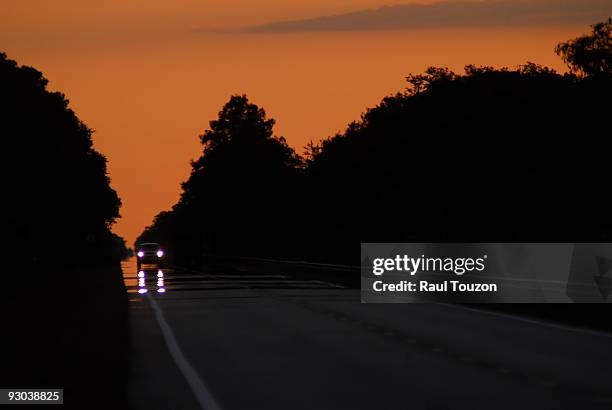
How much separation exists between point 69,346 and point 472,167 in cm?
5587

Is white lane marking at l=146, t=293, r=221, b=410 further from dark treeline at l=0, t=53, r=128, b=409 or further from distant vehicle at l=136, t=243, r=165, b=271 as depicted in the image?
distant vehicle at l=136, t=243, r=165, b=271

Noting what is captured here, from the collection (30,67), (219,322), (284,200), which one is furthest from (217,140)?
(219,322)

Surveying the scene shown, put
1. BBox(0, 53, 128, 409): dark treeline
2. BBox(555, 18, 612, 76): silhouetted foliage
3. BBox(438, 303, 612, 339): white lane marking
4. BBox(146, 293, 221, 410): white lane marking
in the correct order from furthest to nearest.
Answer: BBox(555, 18, 612, 76): silhouetted foliage
BBox(438, 303, 612, 339): white lane marking
BBox(0, 53, 128, 409): dark treeline
BBox(146, 293, 221, 410): white lane marking

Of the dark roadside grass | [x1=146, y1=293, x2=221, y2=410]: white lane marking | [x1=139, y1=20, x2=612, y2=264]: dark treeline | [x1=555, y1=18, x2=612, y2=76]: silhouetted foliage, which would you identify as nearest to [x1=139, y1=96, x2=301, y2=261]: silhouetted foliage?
[x1=139, y1=20, x2=612, y2=264]: dark treeline

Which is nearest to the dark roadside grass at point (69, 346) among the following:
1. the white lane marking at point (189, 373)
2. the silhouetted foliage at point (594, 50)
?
the white lane marking at point (189, 373)

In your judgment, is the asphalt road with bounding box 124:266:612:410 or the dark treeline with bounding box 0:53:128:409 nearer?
the asphalt road with bounding box 124:266:612:410

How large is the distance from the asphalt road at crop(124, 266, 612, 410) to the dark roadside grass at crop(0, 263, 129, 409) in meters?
0.37

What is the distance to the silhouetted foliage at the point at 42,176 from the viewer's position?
64375mm

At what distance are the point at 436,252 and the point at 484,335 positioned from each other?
148 ft

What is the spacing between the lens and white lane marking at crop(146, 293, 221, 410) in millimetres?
13594

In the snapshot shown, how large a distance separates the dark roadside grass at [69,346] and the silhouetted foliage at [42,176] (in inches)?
983

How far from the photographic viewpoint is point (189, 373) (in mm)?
16688

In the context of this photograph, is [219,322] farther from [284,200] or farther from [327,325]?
[284,200]

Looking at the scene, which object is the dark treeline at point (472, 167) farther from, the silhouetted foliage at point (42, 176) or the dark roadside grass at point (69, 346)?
the dark roadside grass at point (69, 346)
